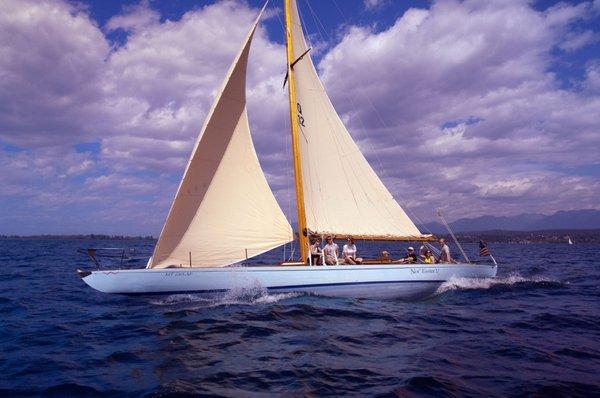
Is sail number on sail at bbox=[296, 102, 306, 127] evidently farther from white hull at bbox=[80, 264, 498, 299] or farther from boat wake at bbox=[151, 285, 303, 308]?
boat wake at bbox=[151, 285, 303, 308]

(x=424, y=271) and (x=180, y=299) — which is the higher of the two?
(x=424, y=271)

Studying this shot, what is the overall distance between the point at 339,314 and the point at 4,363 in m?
8.82

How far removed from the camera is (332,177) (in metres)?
18.8

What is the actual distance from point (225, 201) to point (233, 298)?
3621 mm

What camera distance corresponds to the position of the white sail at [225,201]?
1535cm

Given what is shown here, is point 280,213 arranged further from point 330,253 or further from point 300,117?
point 300,117

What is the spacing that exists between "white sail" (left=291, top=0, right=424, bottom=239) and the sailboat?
1.7 inches

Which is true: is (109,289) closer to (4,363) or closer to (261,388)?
(4,363)

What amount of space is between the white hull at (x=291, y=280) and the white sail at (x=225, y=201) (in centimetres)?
90

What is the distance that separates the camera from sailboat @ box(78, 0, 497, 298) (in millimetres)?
15125

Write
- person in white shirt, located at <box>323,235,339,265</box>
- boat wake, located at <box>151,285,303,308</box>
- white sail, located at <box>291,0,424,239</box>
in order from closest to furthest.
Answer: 1. boat wake, located at <box>151,285,303,308</box>
2. person in white shirt, located at <box>323,235,339,265</box>
3. white sail, located at <box>291,0,424,239</box>

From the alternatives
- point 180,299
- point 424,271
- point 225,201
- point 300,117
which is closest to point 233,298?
point 180,299

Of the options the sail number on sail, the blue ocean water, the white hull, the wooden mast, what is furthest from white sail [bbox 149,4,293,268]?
the sail number on sail

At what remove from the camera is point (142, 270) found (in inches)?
573
